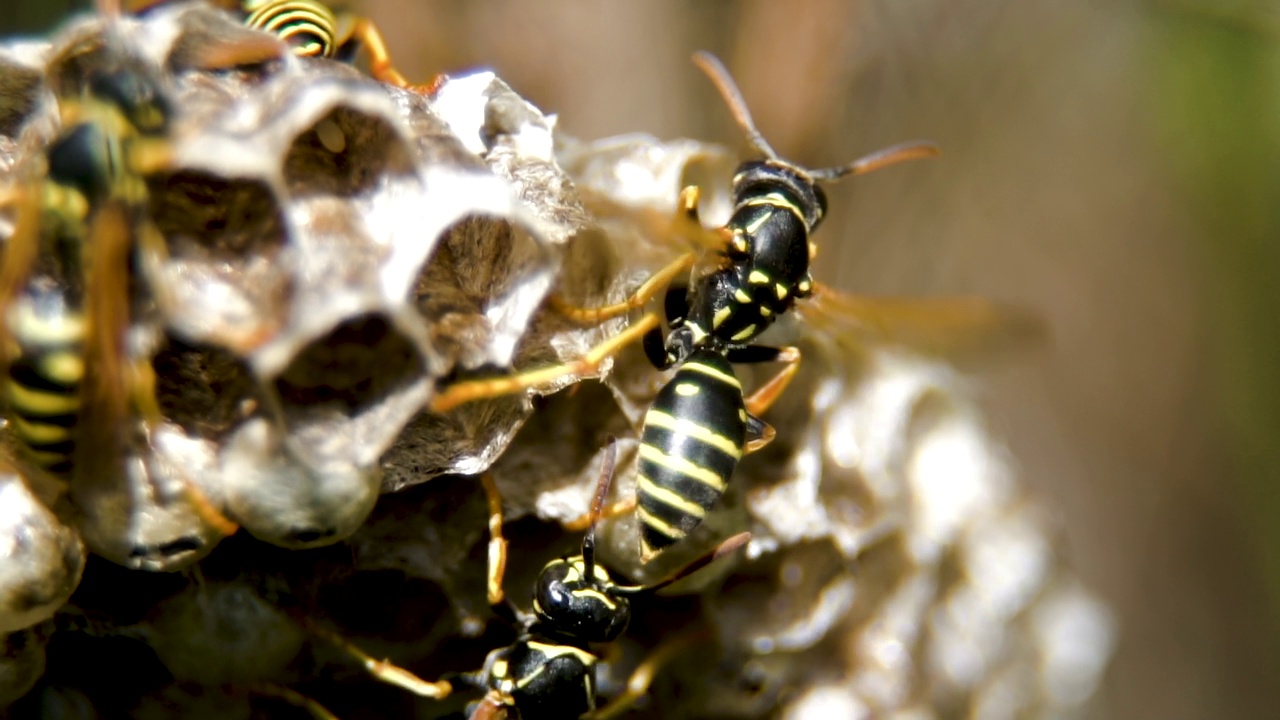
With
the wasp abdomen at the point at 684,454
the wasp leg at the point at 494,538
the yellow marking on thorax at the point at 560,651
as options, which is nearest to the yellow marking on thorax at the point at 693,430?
the wasp abdomen at the point at 684,454

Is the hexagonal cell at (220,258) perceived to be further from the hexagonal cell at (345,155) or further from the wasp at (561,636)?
the wasp at (561,636)

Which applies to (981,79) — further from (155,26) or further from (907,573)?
(155,26)

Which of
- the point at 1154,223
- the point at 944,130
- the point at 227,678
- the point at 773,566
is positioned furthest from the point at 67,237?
the point at 1154,223

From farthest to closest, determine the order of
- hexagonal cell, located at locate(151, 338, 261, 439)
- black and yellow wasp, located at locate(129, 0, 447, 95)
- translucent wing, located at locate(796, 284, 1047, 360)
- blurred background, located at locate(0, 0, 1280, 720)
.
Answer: blurred background, located at locate(0, 0, 1280, 720) → translucent wing, located at locate(796, 284, 1047, 360) → black and yellow wasp, located at locate(129, 0, 447, 95) → hexagonal cell, located at locate(151, 338, 261, 439)

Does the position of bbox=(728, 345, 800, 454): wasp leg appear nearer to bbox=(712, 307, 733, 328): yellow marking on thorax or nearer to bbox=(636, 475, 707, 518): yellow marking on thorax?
bbox=(712, 307, 733, 328): yellow marking on thorax

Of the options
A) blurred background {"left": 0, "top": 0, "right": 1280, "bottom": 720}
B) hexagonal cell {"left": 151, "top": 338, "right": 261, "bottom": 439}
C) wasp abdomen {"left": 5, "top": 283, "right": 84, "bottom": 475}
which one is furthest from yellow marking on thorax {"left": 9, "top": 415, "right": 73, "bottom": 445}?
blurred background {"left": 0, "top": 0, "right": 1280, "bottom": 720}

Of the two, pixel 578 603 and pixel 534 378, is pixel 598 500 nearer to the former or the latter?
pixel 578 603
